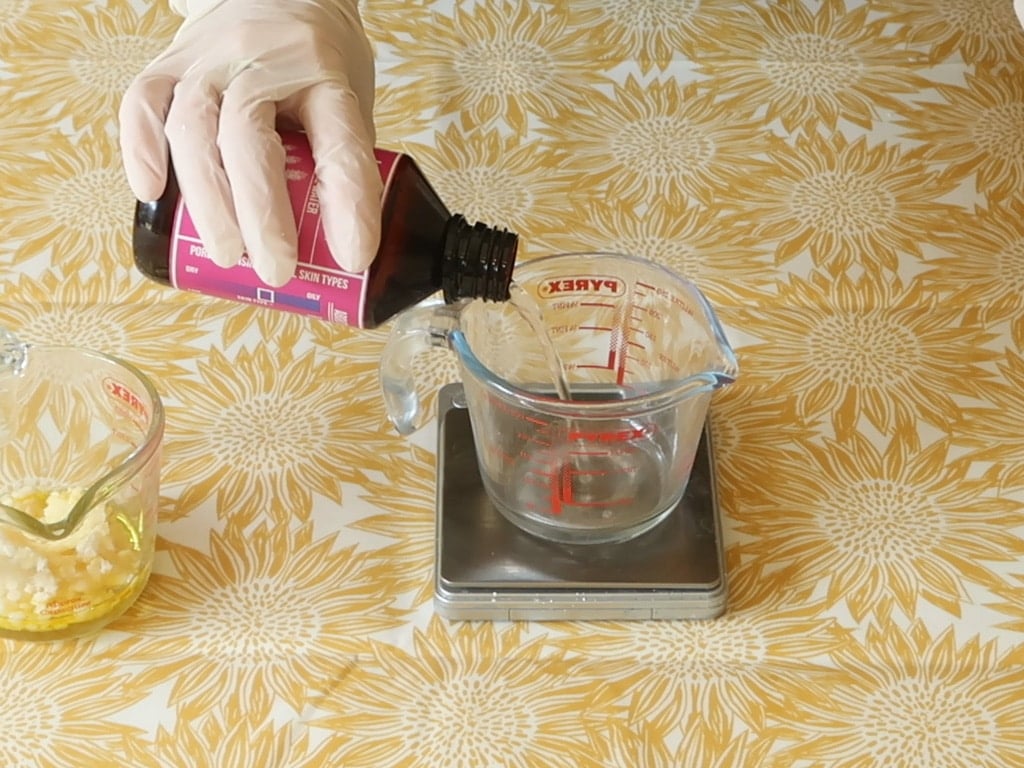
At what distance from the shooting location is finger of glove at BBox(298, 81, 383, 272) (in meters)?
0.74

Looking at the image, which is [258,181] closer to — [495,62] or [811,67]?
[495,62]

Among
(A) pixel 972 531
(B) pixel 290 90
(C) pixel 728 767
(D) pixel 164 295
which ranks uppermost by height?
(B) pixel 290 90

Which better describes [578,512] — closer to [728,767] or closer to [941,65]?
[728,767]

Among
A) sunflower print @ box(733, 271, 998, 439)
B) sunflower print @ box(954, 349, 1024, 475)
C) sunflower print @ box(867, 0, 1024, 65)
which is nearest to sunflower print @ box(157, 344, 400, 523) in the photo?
sunflower print @ box(733, 271, 998, 439)

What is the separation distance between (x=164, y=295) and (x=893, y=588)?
24.8 inches

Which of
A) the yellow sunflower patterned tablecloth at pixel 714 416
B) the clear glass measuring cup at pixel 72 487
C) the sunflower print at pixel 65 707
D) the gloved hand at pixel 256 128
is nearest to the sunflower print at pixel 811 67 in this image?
the yellow sunflower patterned tablecloth at pixel 714 416

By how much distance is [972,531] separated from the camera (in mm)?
900

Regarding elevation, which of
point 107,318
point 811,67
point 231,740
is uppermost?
Result: point 811,67

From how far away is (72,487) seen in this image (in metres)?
0.91

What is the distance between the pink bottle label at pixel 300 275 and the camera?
0.77m

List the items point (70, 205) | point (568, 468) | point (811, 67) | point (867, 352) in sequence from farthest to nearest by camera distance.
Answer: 1. point (811, 67)
2. point (70, 205)
3. point (867, 352)
4. point (568, 468)

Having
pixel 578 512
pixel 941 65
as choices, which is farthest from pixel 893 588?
A: pixel 941 65

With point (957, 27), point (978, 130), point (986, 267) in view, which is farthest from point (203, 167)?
point (957, 27)

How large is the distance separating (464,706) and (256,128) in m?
0.40
